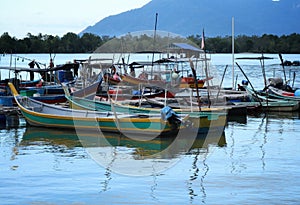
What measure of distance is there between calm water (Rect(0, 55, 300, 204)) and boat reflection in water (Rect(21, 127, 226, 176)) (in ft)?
0.09

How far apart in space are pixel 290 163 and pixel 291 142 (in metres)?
3.20

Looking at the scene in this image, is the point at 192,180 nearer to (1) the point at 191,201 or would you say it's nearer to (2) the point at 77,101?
(1) the point at 191,201

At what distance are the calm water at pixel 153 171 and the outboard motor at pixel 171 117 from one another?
586 mm

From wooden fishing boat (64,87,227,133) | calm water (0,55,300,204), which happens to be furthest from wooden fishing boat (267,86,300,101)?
wooden fishing boat (64,87,227,133)

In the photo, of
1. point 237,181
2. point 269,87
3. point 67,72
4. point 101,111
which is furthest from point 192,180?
point 67,72

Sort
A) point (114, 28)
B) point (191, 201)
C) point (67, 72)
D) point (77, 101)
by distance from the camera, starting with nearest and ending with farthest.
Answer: point (191, 201) < point (77, 101) < point (67, 72) < point (114, 28)

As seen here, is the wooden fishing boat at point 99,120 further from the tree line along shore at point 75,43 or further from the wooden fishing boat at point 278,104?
the tree line along shore at point 75,43

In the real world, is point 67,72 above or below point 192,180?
above

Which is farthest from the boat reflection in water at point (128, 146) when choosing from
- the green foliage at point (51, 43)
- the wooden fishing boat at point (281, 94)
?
the green foliage at point (51, 43)

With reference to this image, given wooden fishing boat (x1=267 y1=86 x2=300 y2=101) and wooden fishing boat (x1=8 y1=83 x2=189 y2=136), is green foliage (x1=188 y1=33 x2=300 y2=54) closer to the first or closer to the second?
wooden fishing boat (x1=267 y1=86 x2=300 y2=101)

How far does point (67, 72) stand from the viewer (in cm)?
3216

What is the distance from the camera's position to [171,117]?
16.7 metres

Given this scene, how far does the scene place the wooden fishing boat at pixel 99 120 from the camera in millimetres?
16967

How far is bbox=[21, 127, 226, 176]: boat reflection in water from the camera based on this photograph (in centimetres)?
1411
